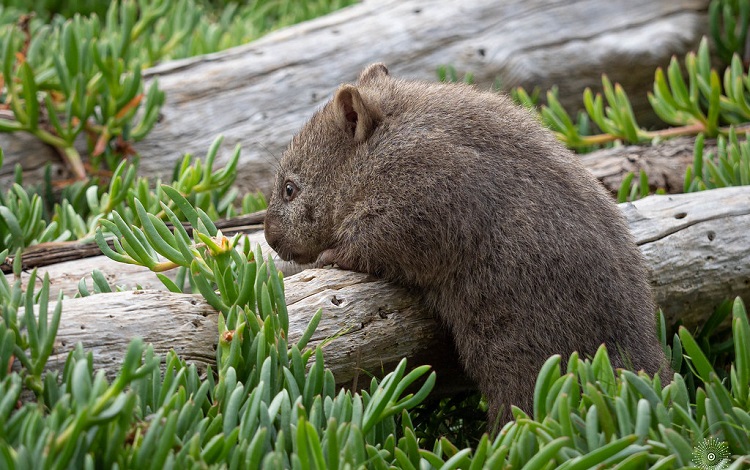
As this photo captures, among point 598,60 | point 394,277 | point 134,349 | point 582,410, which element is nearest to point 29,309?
point 134,349

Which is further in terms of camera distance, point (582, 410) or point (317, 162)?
point (317, 162)

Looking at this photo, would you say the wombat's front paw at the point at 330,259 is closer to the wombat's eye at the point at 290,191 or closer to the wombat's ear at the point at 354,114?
the wombat's eye at the point at 290,191

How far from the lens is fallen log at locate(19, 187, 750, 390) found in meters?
2.98

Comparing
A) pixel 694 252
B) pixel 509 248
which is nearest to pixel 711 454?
pixel 509 248

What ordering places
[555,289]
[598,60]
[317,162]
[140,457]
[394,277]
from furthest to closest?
[598,60]
[317,162]
[394,277]
[555,289]
[140,457]

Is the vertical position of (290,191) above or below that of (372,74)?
below

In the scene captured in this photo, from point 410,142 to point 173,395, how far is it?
1679mm

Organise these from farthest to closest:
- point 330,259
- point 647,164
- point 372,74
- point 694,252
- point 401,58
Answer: point 401,58
point 647,164
point 372,74
point 694,252
point 330,259

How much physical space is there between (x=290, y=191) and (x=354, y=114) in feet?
1.65

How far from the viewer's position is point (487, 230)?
11.5ft

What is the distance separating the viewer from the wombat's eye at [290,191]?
413cm

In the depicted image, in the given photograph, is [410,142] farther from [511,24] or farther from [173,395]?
[511,24]

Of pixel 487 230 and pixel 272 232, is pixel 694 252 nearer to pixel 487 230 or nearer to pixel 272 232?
pixel 487 230

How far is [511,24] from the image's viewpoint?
6816 millimetres
